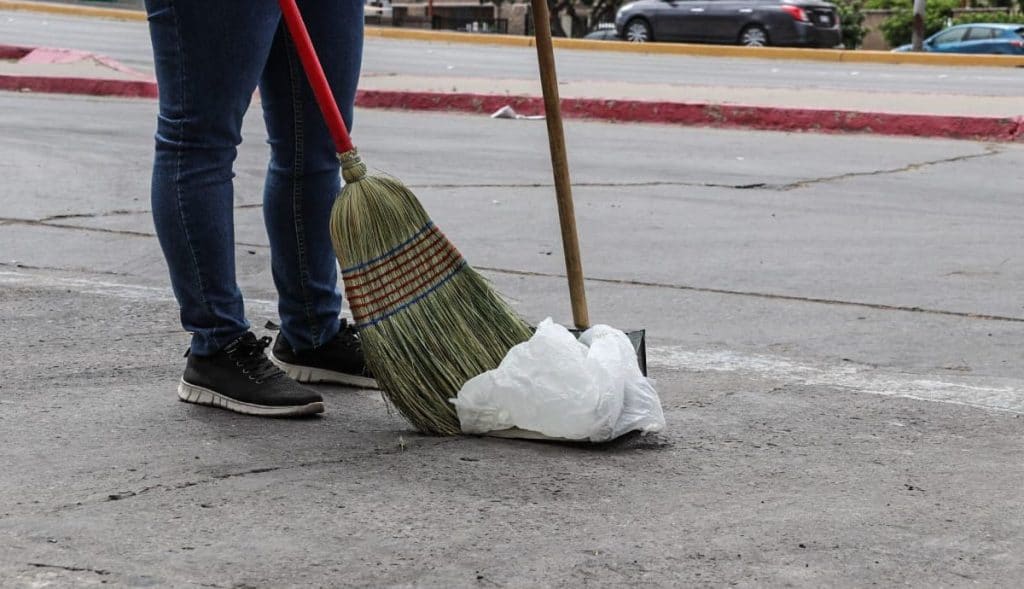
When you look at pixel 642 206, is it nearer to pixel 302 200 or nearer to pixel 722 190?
pixel 722 190

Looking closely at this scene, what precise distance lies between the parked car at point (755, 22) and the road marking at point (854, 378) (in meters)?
22.9

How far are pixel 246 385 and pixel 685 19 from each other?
24.7 m

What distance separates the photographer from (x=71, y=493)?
8.59 ft

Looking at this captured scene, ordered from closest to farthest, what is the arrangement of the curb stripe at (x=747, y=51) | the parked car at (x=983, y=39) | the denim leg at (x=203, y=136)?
the denim leg at (x=203, y=136) < the curb stripe at (x=747, y=51) < the parked car at (x=983, y=39)

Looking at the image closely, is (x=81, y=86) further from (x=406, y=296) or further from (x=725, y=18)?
(x=725, y=18)

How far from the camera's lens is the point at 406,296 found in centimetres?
302

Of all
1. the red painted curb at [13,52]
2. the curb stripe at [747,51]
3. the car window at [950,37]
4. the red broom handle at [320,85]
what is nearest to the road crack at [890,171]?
the red broom handle at [320,85]

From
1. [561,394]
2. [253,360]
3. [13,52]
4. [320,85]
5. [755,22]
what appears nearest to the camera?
[561,394]

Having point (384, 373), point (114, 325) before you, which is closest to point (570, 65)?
point (114, 325)

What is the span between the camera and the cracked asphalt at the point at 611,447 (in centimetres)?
234

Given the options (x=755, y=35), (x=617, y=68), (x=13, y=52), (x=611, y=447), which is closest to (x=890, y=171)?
(x=611, y=447)

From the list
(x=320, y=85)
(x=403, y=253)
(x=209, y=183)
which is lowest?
(x=403, y=253)

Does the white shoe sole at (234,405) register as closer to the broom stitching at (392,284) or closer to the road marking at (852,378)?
the broom stitching at (392,284)

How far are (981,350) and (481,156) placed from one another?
4986 mm
